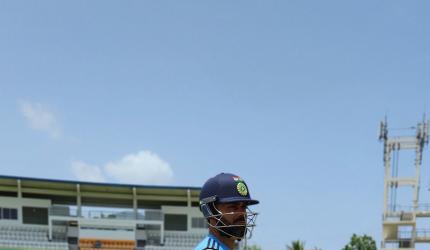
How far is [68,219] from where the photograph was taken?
130 feet

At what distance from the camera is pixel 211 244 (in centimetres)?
290

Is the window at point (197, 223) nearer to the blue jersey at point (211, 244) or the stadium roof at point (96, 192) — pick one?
the stadium roof at point (96, 192)

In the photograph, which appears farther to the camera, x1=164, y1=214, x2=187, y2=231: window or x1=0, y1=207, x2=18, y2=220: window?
x1=164, y1=214, x2=187, y2=231: window

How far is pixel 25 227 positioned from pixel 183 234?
11591 millimetres

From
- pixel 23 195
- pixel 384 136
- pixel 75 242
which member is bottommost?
pixel 75 242

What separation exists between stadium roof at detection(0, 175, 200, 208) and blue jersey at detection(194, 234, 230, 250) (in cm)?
3883

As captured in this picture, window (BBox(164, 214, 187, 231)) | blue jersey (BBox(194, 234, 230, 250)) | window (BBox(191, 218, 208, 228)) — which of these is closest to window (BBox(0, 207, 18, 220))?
window (BBox(164, 214, 187, 231))

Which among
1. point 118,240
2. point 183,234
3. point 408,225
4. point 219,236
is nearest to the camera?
point 219,236

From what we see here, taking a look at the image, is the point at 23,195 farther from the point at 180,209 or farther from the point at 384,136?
the point at 384,136

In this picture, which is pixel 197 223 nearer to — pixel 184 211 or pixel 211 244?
pixel 184 211

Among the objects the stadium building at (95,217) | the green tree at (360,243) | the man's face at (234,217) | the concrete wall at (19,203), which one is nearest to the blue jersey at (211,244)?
the man's face at (234,217)

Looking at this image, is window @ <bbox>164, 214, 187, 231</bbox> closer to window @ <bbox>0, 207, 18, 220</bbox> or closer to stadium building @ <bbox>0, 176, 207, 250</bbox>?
stadium building @ <bbox>0, 176, 207, 250</bbox>

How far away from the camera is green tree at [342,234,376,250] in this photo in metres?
48.2

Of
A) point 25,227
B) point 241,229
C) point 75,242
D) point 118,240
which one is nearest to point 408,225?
point 118,240
